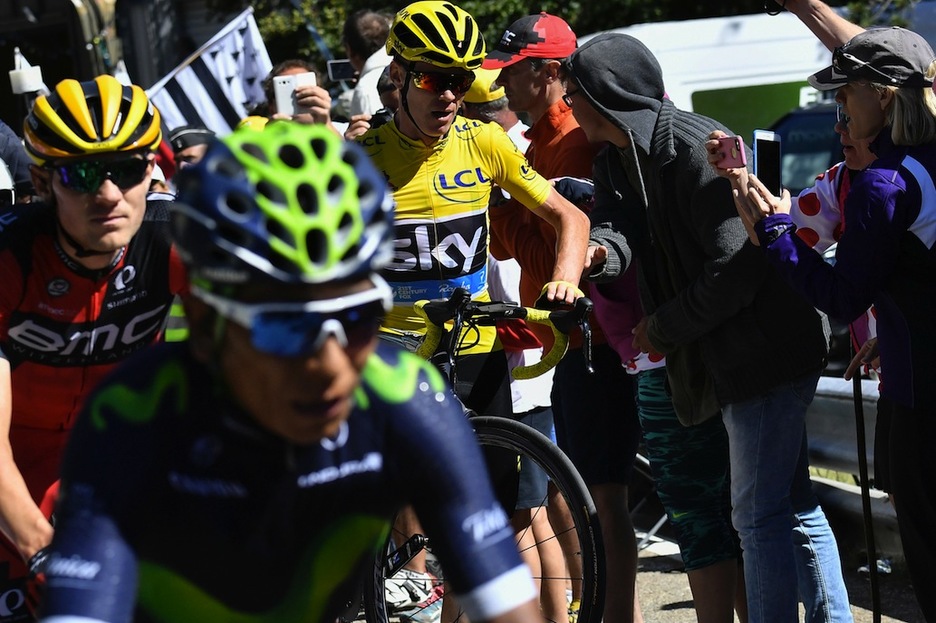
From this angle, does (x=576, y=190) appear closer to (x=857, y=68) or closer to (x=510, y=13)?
(x=857, y=68)

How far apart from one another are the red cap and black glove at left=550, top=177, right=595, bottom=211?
64 centimetres

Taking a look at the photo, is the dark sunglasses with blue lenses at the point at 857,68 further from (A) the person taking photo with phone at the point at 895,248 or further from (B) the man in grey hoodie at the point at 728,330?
(B) the man in grey hoodie at the point at 728,330

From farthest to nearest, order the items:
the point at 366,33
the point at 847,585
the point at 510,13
A: 1. the point at 510,13
2. the point at 366,33
3. the point at 847,585

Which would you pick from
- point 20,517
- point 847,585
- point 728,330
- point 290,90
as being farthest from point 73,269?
point 847,585

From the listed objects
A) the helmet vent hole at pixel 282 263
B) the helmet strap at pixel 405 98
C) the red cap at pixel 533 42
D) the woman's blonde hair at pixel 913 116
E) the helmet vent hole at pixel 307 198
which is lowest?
the red cap at pixel 533 42

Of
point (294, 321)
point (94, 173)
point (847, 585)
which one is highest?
point (294, 321)

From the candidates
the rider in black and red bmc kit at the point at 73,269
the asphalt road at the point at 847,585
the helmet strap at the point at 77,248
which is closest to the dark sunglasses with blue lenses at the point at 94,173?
the rider in black and red bmc kit at the point at 73,269

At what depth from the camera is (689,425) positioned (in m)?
4.41

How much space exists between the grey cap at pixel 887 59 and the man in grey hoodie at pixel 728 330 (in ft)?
1.71

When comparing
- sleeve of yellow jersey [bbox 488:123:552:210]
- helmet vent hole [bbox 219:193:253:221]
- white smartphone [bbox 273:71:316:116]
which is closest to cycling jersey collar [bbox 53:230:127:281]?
white smartphone [bbox 273:71:316:116]

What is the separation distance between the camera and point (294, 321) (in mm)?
1875

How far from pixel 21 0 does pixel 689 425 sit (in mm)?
16603

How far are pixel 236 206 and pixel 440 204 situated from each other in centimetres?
284

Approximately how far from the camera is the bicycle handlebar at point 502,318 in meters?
4.14
